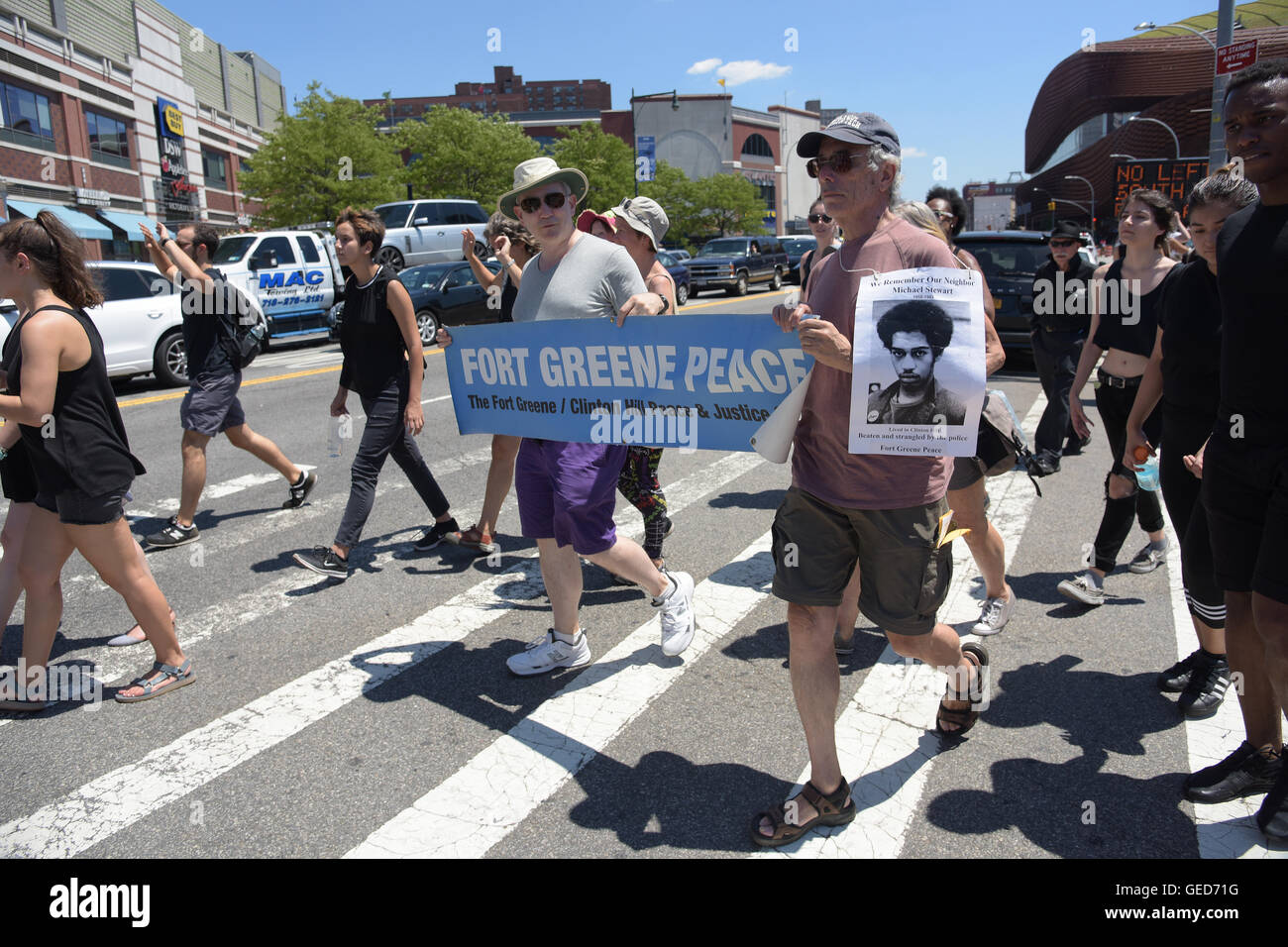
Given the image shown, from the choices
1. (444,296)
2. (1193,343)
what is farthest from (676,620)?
(444,296)

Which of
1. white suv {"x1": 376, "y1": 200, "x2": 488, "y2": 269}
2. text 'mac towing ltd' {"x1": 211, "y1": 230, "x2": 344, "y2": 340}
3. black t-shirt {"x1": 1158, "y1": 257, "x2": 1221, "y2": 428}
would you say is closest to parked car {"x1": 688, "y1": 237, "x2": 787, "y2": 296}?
white suv {"x1": 376, "y1": 200, "x2": 488, "y2": 269}

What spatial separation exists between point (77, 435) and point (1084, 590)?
15.2 ft

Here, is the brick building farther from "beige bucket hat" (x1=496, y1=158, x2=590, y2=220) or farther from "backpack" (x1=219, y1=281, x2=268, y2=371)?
"beige bucket hat" (x1=496, y1=158, x2=590, y2=220)

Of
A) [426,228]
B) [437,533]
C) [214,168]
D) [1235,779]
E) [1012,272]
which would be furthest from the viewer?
[214,168]

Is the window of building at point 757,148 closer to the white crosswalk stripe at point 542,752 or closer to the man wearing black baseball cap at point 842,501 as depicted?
the white crosswalk stripe at point 542,752

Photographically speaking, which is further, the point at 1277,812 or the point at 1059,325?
the point at 1059,325

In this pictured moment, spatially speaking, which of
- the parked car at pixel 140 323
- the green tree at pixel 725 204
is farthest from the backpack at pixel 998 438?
the green tree at pixel 725 204

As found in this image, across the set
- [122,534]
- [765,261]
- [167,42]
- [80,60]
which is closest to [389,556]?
[122,534]

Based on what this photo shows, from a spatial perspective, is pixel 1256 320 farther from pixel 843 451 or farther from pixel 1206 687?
pixel 1206 687

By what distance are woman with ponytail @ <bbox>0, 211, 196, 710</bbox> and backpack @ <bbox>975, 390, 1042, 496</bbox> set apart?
3548 mm

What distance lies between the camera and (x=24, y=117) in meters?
31.2

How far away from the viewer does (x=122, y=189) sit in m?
37.8

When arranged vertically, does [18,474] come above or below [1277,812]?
above
